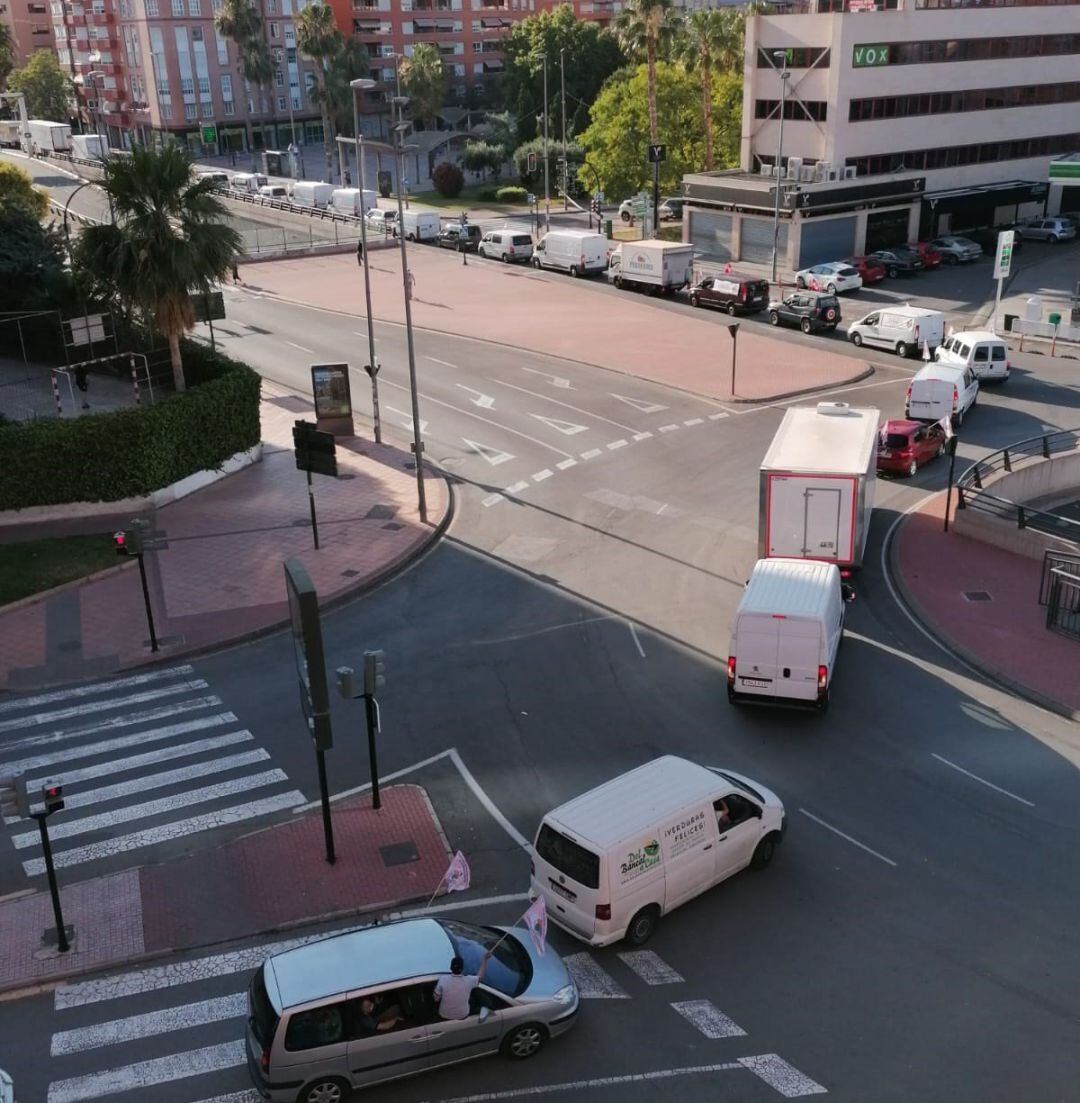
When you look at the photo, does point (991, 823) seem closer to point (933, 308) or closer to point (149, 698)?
point (149, 698)

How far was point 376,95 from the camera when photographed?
433ft

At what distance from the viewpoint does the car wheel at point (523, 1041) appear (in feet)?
43.5

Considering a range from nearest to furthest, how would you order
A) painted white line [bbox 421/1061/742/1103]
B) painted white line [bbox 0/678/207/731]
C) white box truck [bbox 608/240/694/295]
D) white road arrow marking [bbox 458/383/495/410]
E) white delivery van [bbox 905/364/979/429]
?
painted white line [bbox 421/1061/742/1103] → painted white line [bbox 0/678/207/731] → white delivery van [bbox 905/364/979/429] → white road arrow marking [bbox 458/383/495/410] → white box truck [bbox 608/240/694/295]

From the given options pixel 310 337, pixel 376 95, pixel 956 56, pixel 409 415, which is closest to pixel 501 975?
pixel 409 415

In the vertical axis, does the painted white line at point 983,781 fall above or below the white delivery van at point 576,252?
below

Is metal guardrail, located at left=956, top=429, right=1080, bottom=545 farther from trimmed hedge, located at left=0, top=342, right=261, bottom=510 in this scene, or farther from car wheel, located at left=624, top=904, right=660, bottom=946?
trimmed hedge, located at left=0, top=342, right=261, bottom=510

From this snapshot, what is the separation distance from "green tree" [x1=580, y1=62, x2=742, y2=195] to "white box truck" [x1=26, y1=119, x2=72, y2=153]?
5904cm

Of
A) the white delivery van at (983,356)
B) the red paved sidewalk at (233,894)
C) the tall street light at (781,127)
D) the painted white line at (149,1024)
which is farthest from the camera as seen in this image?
the tall street light at (781,127)

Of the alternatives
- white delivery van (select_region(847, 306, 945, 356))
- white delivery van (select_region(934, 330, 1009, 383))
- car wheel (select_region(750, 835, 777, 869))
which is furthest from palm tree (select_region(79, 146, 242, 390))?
white delivery van (select_region(847, 306, 945, 356))

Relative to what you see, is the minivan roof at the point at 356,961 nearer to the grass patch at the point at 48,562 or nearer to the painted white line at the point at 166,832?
the painted white line at the point at 166,832

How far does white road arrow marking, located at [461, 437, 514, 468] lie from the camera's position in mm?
35369

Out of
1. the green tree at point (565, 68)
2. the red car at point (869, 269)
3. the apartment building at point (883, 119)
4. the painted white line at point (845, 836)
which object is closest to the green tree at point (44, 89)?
the green tree at point (565, 68)

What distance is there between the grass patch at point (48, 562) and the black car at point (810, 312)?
30.9m

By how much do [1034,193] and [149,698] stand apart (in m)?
68.4
